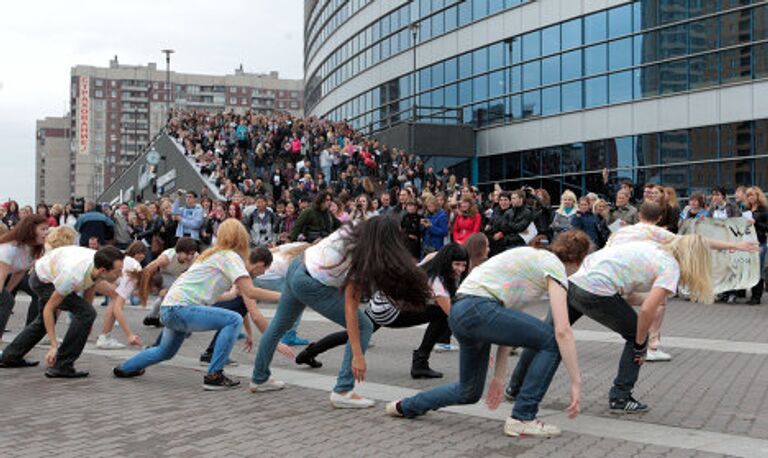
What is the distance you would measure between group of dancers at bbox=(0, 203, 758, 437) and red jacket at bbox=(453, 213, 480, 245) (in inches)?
215

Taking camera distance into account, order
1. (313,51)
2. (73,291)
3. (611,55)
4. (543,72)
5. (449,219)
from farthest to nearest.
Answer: (313,51), (543,72), (611,55), (449,219), (73,291)

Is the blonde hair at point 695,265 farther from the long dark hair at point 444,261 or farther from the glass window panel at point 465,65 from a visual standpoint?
the glass window panel at point 465,65

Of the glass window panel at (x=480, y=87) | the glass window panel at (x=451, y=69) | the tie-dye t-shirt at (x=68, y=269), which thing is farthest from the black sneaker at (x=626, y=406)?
the glass window panel at (x=451, y=69)

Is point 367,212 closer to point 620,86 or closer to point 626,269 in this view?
point 626,269

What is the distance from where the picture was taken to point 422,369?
754 centimetres

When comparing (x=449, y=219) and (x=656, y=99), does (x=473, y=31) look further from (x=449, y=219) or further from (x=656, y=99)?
(x=449, y=219)

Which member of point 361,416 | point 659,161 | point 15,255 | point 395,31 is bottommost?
point 361,416

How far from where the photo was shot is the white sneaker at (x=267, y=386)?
691cm

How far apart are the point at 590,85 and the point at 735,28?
5762mm

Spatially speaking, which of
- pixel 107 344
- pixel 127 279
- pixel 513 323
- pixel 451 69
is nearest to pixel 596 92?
pixel 451 69

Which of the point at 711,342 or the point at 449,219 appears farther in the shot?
the point at 449,219

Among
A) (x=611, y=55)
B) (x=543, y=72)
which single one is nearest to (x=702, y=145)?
(x=611, y=55)

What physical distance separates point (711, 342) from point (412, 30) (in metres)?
29.0

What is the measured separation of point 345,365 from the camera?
6258mm
